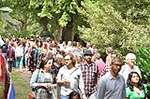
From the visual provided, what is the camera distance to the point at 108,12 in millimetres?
22234

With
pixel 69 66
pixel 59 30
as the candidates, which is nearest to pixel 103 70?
pixel 69 66

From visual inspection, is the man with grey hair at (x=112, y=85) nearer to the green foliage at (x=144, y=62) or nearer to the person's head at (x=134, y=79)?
the person's head at (x=134, y=79)

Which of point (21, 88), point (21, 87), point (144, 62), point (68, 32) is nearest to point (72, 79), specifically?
point (144, 62)

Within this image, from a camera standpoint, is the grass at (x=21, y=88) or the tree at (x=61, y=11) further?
the tree at (x=61, y=11)

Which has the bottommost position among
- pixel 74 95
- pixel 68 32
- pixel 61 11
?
pixel 74 95

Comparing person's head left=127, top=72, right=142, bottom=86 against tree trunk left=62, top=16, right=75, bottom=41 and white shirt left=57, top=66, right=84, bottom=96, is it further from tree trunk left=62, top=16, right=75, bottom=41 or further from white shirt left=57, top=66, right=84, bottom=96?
tree trunk left=62, top=16, right=75, bottom=41

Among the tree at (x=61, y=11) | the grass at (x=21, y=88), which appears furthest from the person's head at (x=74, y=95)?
the tree at (x=61, y=11)

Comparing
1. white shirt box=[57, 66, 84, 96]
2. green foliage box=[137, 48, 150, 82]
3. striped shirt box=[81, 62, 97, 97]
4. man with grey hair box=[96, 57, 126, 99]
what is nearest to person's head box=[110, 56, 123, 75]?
man with grey hair box=[96, 57, 126, 99]

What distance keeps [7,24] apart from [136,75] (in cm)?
268

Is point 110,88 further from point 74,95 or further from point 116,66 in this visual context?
point 74,95

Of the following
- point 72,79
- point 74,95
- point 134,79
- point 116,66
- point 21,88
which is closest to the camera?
point 116,66

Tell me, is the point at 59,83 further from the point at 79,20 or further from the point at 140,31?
the point at 79,20

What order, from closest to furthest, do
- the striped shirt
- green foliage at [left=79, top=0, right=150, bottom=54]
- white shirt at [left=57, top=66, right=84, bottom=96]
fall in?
white shirt at [left=57, top=66, right=84, bottom=96], the striped shirt, green foliage at [left=79, top=0, right=150, bottom=54]

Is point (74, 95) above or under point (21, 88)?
under
